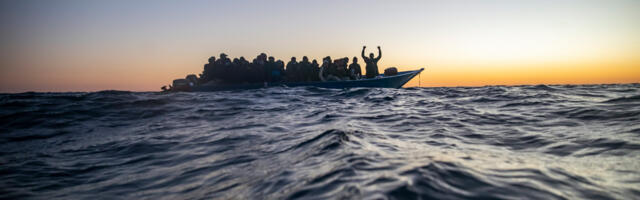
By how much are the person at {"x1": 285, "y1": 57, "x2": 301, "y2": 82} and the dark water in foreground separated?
12621 mm

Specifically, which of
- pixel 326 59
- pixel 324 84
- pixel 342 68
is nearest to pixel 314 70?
pixel 326 59

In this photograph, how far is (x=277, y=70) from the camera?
795 inches

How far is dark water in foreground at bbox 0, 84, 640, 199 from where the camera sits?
2.36 meters

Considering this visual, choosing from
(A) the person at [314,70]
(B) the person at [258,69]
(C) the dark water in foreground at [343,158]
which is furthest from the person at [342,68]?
(C) the dark water in foreground at [343,158]

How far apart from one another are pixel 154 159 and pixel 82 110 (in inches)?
290

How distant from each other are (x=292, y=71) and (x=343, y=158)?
1732 centimetres

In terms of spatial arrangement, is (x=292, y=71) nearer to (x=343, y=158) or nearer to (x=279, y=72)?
(x=279, y=72)

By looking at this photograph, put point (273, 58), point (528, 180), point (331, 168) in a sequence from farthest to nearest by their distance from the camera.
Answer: point (273, 58) → point (331, 168) → point (528, 180)

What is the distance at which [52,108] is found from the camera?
1012cm

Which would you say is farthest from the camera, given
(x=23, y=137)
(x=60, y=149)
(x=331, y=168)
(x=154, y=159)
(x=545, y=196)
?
(x=23, y=137)

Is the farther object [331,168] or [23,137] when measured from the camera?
[23,137]

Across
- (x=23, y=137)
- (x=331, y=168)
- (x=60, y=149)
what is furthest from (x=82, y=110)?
(x=331, y=168)

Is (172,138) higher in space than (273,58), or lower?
lower

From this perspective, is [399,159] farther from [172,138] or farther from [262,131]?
[172,138]
